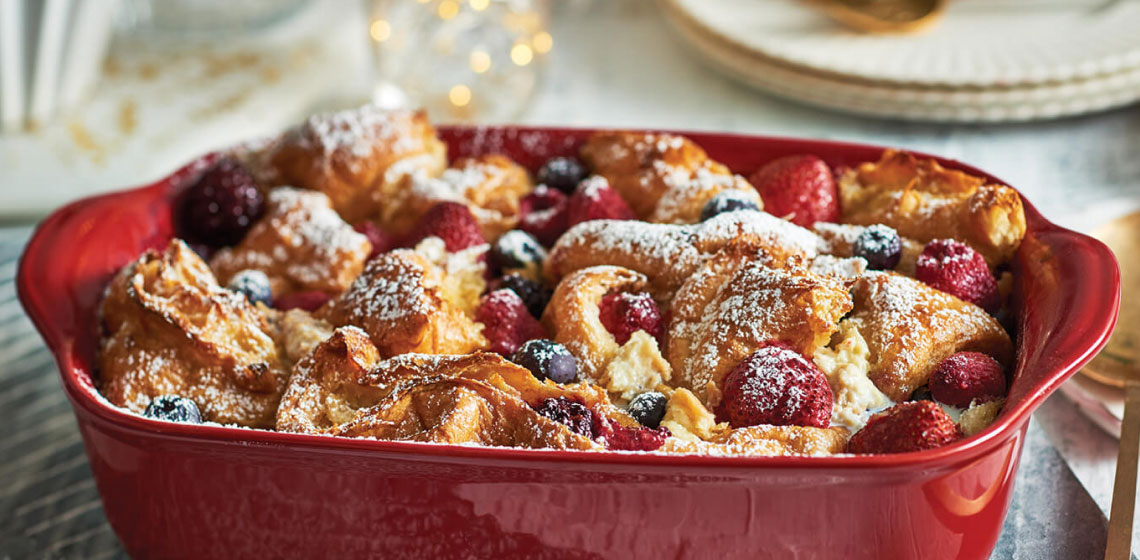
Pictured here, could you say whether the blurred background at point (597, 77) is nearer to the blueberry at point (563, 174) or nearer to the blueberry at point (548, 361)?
the blueberry at point (563, 174)

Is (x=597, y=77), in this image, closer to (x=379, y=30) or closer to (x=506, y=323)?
(x=379, y=30)

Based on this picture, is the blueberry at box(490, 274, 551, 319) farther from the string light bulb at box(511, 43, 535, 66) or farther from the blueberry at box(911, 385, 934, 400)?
the string light bulb at box(511, 43, 535, 66)

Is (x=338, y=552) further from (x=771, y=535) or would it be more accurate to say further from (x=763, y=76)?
(x=763, y=76)

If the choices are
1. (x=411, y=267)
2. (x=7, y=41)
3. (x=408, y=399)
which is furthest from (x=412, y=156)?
(x=7, y=41)

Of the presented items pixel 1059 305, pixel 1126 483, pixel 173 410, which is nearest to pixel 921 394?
pixel 1059 305

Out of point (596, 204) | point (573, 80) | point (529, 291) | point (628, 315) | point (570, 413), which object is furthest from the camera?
point (573, 80)

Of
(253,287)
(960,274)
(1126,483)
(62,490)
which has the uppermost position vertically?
(960,274)

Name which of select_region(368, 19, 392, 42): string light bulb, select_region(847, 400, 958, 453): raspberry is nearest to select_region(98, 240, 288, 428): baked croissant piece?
select_region(847, 400, 958, 453): raspberry
